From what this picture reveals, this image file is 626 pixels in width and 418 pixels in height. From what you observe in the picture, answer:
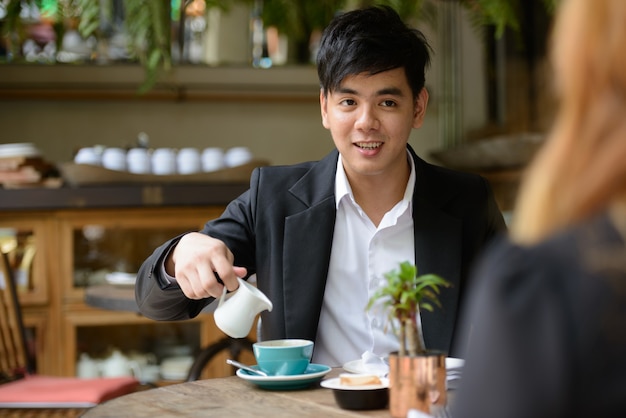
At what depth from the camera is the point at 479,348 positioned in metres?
0.63

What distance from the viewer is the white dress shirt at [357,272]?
1.80 m

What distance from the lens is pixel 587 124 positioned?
2.05ft

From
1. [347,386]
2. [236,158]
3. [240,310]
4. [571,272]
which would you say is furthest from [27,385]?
[571,272]

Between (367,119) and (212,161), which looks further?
(212,161)

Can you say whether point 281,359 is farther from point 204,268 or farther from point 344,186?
point 344,186

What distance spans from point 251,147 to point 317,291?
3466 millimetres

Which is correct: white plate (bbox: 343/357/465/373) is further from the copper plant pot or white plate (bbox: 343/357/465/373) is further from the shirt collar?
the shirt collar

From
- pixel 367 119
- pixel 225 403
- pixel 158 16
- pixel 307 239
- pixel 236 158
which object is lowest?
pixel 225 403

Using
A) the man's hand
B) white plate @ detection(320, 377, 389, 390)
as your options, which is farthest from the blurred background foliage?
white plate @ detection(320, 377, 389, 390)

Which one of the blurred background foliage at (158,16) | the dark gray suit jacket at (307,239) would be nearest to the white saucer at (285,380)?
the dark gray suit jacket at (307,239)

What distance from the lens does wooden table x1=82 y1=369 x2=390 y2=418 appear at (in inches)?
51.0

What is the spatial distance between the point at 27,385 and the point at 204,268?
1.53 m

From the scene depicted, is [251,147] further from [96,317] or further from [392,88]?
[392,88]

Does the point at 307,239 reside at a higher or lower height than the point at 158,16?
lower
